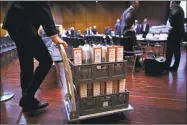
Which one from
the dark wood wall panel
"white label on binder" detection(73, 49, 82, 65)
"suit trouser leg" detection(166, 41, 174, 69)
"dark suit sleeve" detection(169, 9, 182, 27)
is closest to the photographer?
"white label on binder" detection(73, 49, 82, 65)

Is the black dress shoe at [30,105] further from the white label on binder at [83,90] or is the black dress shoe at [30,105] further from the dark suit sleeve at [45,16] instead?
the dark suit sleeve at [45,16]

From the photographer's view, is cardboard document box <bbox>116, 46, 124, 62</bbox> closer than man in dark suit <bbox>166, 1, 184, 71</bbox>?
Yes

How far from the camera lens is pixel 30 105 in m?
1.76

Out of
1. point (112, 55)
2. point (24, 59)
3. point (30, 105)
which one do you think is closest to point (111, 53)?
point (112, 55)

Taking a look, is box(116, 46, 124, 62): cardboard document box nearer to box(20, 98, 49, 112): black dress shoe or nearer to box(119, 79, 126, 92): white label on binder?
box(119, 79, 126, 92): white label on binder

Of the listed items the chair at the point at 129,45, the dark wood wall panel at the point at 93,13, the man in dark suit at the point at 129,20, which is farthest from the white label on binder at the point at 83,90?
the dark wood wall panel at the point at 93,13

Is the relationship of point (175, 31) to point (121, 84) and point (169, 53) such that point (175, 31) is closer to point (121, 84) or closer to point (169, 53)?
Result: point (169, 53)

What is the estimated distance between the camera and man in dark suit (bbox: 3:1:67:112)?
4.75ft

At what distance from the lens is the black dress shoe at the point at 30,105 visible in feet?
5.69

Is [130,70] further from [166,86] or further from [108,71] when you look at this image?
[108,71]

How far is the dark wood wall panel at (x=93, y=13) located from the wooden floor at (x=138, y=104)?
377 inches

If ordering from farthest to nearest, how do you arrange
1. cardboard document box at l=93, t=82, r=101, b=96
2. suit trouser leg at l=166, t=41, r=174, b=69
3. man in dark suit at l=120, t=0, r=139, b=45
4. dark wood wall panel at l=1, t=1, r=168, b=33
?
1. dark wood wall panel at l=1, t=1, r=168, b=33
2. suit trouser leg at l=166, t=41, r=174, b=69
3. man in dark suit at l=120, t=0, r=139, b=45
4. cardboard document box at l=93, t=82, r=101, b=96

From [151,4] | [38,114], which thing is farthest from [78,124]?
[151,4]

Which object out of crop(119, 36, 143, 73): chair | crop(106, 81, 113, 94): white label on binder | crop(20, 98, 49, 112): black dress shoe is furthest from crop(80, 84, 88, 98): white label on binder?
crop(119, 36, 143, 73): chair
